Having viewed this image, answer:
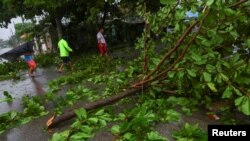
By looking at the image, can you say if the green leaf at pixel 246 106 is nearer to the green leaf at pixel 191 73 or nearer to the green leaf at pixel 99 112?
the green leaf at pixel 191 73

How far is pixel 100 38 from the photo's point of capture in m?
16.1

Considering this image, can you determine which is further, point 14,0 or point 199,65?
point 14,0

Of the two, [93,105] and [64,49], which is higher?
[64,49]

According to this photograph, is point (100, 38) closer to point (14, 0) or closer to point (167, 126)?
point (14, 0)

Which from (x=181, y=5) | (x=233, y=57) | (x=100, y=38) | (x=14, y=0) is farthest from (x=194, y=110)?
(x=14, y=0)

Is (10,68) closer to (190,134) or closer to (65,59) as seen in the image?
(65,59)

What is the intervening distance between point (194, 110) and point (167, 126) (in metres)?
0.85

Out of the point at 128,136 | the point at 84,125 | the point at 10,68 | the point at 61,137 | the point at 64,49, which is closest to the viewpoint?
the point at 128,136

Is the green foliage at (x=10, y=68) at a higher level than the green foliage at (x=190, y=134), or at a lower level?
lower

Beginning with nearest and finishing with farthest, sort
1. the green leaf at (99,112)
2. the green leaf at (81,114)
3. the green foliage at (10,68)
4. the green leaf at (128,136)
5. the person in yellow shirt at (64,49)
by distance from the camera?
the green leaf at (128,136)
the green leaf at (81,114)
the green leaf at (99,112)
the person in yellow shirt at (64,49)
the green foliage at (10,68)

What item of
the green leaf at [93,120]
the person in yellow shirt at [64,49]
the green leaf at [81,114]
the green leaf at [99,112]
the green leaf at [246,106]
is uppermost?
the person in yellow shirt at [64,49]

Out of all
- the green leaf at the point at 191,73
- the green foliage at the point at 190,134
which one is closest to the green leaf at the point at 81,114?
the green foliage at the point at 190,134

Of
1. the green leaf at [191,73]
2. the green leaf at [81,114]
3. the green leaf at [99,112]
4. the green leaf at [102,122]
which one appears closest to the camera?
the green leaf at [191,73]

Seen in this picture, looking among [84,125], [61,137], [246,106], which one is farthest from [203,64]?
[61,137]
